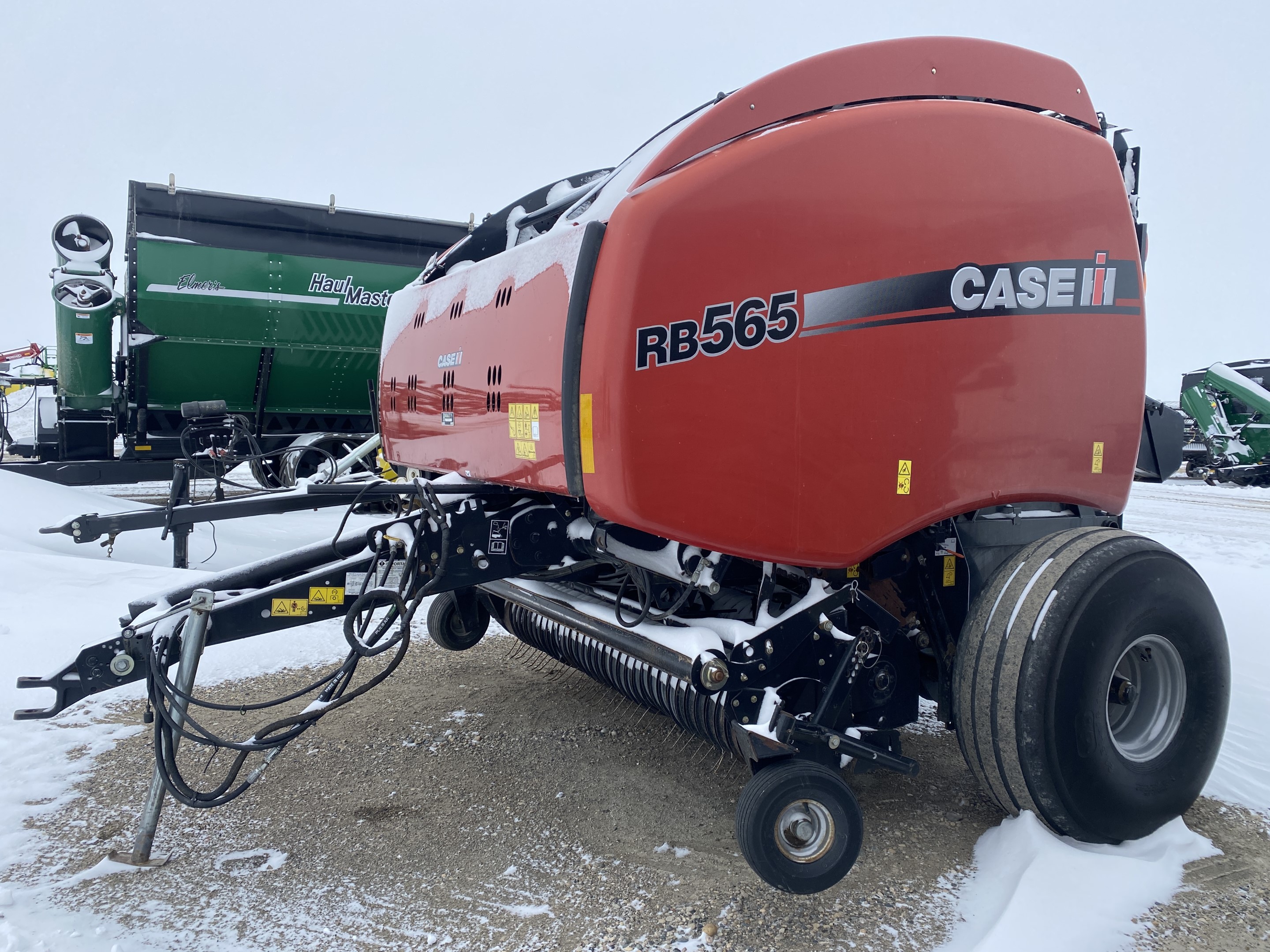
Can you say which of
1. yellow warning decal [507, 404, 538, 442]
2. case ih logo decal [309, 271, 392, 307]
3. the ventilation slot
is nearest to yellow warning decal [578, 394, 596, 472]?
yellow warning decal [507, 404, 538, 442]

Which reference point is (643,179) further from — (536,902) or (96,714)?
(96,714)

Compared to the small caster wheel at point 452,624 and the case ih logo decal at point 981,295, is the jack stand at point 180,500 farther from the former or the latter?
the case ih logo decal at point 981,295

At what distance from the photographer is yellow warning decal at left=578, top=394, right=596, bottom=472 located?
2441mm

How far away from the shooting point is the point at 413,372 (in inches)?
156

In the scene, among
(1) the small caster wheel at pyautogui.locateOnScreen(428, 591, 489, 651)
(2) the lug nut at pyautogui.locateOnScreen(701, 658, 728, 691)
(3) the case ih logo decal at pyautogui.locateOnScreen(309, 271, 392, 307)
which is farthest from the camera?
(3) the case ih logo decal at pyautogui.locateOnScreen(309, 271, 392, 307)

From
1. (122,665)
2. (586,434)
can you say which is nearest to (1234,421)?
(586,434)

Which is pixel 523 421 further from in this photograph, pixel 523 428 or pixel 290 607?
pixel 290 607

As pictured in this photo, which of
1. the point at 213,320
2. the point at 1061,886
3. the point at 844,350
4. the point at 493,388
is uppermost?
the point at 213,320

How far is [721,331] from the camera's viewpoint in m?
2.39

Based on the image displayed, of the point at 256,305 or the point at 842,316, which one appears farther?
the point at 256,305

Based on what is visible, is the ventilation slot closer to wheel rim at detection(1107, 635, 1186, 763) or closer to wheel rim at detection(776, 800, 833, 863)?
wheel rim at detection(776, 800, 833, 863)

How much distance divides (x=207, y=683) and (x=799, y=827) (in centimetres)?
319

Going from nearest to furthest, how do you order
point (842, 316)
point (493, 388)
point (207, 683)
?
point (842, 316) < point (493, 388) < point (207, 683)

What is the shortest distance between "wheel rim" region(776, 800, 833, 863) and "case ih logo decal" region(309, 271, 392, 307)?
25.0 ft
